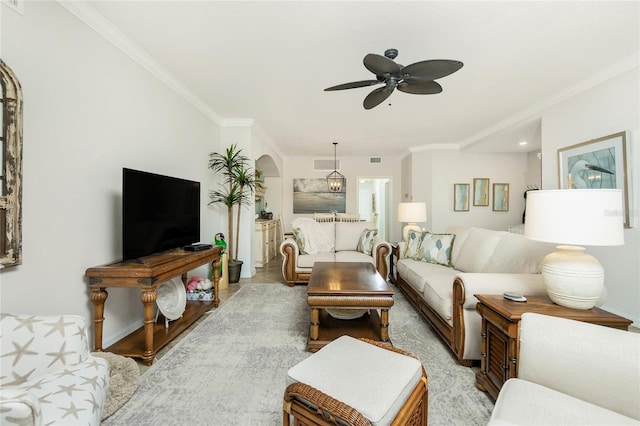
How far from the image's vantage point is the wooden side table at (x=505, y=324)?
1411mm

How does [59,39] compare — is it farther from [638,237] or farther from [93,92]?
[638,237]

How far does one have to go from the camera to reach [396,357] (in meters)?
1.25

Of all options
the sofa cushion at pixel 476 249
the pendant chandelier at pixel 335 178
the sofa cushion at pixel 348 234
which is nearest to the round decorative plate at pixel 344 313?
the sofa cushion at pixel 476 249

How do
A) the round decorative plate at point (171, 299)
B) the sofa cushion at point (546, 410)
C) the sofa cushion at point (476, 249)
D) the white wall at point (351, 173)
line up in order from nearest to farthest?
the sofa cushion at point (546, 410)
the round decorative plate at point (171, 299)
the sofa cushion at point (476, 249)
the white wall at point (351, 173)

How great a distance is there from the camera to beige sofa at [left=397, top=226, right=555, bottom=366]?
185 centimetres

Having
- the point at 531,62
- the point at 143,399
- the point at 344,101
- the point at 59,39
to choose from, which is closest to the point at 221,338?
the point at 143,399

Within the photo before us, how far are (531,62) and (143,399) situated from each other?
165 inches

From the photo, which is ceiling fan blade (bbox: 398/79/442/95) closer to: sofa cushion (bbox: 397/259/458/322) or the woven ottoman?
sofa cushion (bbox: 397/259/458/322)

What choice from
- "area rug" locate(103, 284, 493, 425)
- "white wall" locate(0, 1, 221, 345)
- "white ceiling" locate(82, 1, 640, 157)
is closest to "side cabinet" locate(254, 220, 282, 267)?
"white ceiling" locate(82, 1, 640, 157)

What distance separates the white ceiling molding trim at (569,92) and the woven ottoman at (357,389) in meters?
3.60

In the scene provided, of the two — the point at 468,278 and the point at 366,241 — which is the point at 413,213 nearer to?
the point at 366,241

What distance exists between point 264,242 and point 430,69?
176 inches

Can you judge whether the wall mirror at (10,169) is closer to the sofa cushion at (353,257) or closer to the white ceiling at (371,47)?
the white ceiling at (371,47)

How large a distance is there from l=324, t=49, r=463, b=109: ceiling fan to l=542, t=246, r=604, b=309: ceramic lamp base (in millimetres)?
1347
